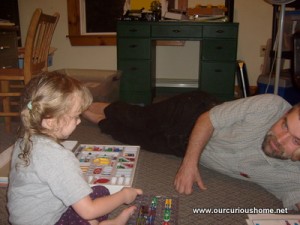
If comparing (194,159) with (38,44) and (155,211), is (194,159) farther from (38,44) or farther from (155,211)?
(38,44)

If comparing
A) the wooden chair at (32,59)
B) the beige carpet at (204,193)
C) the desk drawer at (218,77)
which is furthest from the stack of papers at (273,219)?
the desk drawer at (218,77)

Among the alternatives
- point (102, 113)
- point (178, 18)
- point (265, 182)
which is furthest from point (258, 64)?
point (265, 182)

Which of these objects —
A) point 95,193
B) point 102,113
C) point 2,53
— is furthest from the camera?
point 2,53

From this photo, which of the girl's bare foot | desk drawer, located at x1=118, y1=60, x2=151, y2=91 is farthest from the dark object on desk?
the girl's bare foot

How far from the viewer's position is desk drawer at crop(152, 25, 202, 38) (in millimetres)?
2490

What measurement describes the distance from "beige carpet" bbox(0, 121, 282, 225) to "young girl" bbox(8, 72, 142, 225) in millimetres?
395

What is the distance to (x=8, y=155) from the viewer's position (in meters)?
1.40

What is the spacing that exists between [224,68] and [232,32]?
0.95ft

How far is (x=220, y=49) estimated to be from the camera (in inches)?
99.0

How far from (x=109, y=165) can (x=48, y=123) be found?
629 mm

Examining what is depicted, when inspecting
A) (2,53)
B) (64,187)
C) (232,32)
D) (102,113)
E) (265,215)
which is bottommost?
(265,215)

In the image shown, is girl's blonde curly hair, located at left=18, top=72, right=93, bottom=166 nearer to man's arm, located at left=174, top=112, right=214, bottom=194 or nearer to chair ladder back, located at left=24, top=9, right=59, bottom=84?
man's arm, located at left=174, top=112, right=214, bottom=194

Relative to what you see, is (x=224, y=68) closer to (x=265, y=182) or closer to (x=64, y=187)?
(x=265, y=182)

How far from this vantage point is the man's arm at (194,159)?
1188 millimetres
